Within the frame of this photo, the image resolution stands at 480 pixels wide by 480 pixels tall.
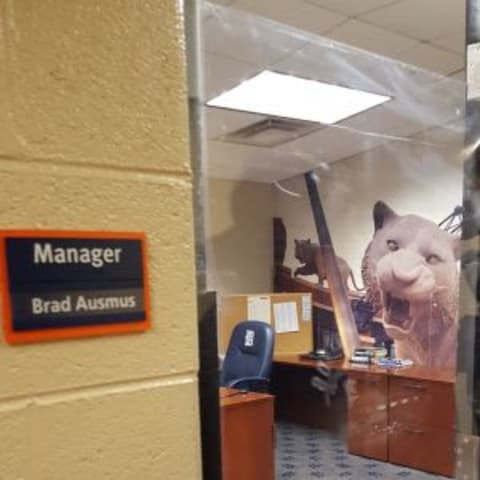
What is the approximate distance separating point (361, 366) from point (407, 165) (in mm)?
1596

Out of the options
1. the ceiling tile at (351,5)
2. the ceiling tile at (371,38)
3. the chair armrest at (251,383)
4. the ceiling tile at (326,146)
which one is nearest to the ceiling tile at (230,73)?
the ceiling tile at (371,38)

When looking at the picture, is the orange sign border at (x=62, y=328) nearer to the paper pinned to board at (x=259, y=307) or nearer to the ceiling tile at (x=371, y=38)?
the ceiling tile at (x=371, y=38)

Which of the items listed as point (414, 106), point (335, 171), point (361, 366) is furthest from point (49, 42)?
point (335, 171)

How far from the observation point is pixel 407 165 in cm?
424

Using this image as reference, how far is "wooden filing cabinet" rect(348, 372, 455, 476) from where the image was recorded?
3.46 m

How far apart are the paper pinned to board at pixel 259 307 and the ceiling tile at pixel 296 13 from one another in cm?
258

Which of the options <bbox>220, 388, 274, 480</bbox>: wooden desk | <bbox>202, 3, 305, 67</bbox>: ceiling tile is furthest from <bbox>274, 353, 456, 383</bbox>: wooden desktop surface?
<bbox>202, 3, 305, 67</bbox>: ceiling tile

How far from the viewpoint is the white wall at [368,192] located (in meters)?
4.01

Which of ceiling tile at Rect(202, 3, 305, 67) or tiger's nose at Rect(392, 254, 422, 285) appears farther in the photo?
tiger's nose at Rect(392, 254, 422, 285)

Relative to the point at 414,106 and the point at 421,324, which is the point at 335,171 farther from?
the point at 421,324

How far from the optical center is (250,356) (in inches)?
154

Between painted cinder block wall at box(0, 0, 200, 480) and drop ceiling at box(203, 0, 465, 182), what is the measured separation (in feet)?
4.00

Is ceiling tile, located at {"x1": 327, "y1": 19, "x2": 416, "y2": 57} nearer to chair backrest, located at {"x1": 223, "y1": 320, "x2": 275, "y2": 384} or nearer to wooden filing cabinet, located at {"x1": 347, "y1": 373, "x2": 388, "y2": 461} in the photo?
chair backrest, located at {"x1": 223, "y1": 320, "x2": 275, "y2": 384}

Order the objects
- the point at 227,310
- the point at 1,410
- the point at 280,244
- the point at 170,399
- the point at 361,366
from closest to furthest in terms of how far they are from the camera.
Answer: the point at 1,410, the point at 170,399, the point at 361,366, the point at 227,310, the point at 280,244
